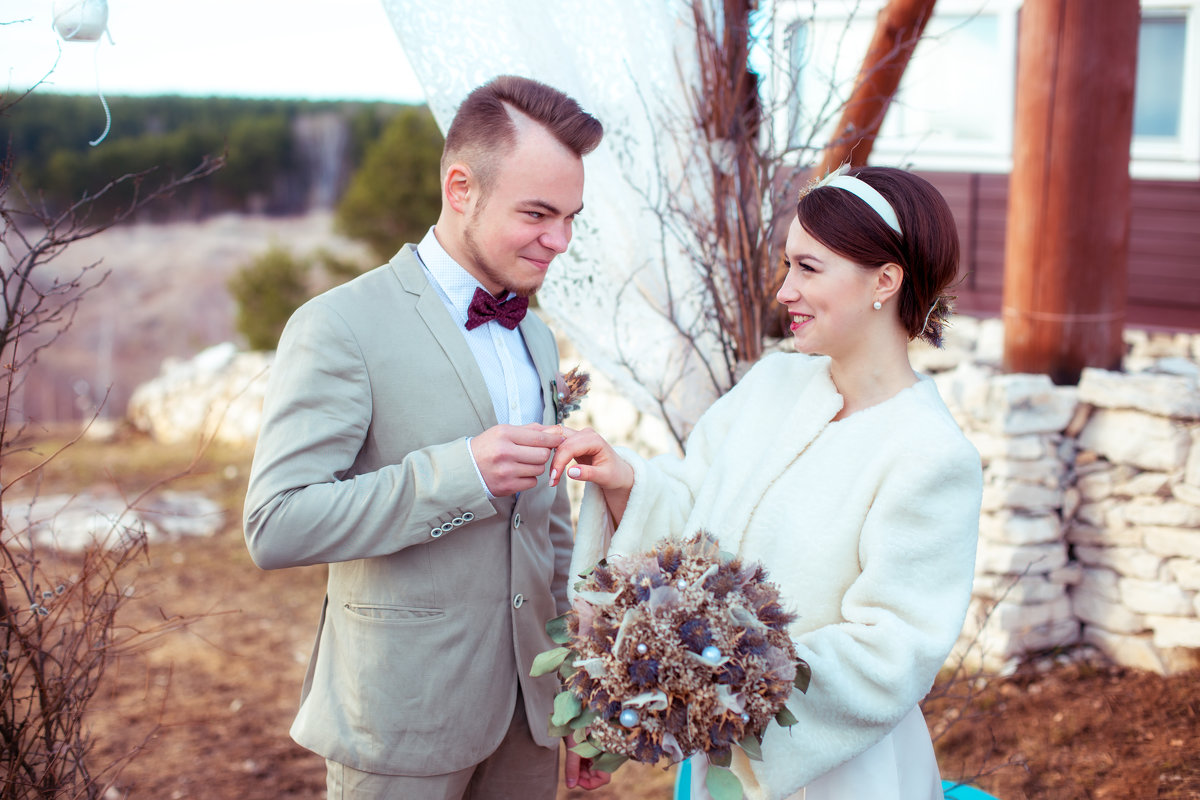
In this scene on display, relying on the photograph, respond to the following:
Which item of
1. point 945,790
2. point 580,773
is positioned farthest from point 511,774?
point 945,790

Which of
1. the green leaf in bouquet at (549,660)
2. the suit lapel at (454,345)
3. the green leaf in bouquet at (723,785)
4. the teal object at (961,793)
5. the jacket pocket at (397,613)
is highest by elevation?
the suit lapel at (454,345)

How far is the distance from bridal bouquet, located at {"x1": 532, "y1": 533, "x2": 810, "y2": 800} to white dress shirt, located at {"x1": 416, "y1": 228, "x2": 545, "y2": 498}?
717mm

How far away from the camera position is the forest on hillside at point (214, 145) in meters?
33.9

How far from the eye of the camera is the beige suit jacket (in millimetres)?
1840

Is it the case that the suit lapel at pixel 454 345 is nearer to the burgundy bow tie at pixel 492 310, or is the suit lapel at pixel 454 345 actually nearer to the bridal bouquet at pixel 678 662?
the burgundy bow tie at pixel 492 310

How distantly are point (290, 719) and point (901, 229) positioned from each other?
4.25 metres

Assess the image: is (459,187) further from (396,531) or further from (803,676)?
(803,676)

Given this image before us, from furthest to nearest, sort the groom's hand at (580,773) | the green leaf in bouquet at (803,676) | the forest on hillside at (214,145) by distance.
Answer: the forest on hillside at (214,145) → the groom's hand at (580,773) → the green leaf in bouquet at (803,676)

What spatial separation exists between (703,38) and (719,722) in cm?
237

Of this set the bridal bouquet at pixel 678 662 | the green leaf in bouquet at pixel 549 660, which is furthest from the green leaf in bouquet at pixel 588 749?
the green leaf in bouquet at pixel 549 660

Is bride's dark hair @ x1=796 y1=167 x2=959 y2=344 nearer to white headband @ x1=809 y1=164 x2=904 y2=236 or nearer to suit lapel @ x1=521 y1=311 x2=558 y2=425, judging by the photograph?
white headband @ x1=809 y1=164 x2=904 y2=236

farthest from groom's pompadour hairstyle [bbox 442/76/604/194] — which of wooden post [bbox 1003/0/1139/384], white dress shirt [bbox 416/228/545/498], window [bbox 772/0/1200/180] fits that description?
window [bbox 772/0/1200/180]

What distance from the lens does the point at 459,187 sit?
2.12 meters

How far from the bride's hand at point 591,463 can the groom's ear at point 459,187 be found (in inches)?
23.6
